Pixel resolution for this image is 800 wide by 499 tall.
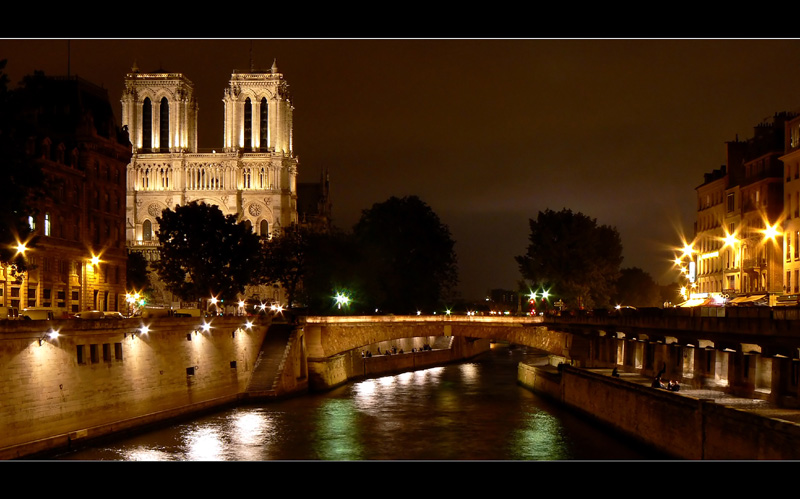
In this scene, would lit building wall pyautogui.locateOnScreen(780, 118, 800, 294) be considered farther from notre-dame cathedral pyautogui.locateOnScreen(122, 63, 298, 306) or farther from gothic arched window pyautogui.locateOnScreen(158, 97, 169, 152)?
gothic arched window pyautogui.locateOnScreen(158, 97, 169, 152)

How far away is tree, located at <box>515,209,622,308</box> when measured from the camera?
296 ft

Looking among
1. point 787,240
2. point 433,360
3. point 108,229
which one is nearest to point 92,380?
point 108,229

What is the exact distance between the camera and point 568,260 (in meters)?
90.2

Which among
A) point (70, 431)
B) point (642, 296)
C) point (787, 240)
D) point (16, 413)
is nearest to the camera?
point (16, 413)

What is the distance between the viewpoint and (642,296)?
14988cm

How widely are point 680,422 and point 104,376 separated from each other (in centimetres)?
2228

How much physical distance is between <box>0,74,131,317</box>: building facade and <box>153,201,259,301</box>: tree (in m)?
7.44

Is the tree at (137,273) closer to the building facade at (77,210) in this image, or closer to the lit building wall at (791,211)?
the building facade at (77,210)

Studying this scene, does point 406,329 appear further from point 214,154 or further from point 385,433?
point 214,154

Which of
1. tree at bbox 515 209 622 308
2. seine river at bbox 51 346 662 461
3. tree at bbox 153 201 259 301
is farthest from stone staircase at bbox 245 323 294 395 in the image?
tree at bbox 515 209 622 308

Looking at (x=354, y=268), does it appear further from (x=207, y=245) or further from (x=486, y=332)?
(x=486, y=332)

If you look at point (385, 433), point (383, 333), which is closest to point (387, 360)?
point (383, 333)

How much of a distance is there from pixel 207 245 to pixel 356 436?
3824 cm

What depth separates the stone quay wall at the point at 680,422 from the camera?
26438 mm
